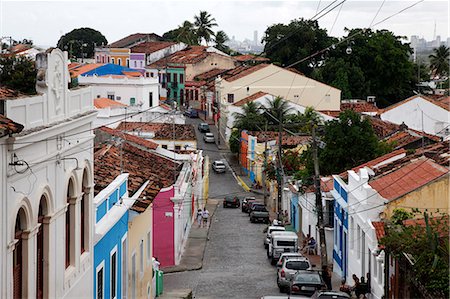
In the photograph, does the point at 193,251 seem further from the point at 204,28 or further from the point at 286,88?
the point at 204,28

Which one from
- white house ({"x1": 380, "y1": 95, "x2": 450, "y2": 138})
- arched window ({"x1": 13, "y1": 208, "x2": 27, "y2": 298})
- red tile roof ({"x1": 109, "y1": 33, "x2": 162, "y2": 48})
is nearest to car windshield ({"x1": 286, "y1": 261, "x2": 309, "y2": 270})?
arched window ({"x1": 13, "y1": 208, "x2": 27, "y2": 298})

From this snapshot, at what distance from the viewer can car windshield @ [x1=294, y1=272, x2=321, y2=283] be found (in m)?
27.0

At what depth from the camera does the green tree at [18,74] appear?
88.3ft

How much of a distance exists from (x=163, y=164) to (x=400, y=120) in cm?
2779

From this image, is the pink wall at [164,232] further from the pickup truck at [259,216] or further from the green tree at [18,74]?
the pickup truck at [259,216]

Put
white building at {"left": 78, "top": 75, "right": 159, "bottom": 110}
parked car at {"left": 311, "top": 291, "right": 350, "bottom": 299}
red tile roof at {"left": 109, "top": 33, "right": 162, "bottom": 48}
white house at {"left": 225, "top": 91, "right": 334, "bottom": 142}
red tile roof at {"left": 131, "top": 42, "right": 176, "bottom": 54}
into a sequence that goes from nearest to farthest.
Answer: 1. parked car at {"left": 311, "top": 291, "right": 350, "bottom": 299}
2. white building at {"left": 78, "top": 75, "right": 159, "bottom": 110}
3. white house at {"left": 225, "top": 91, "right": 334, "bottom": 142}
4. red tile roof at {"left": 131, "top": 42, "right": 176, "bottom": 54}
5. red tile roof at {"left": 109, "top": 33, "right": 162, "bottom": 48}

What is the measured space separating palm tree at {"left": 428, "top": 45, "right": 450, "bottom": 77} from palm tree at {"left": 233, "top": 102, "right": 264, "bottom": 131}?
4139 cm

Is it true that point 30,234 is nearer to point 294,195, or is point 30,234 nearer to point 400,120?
point 294,195

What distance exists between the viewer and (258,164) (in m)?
60.2

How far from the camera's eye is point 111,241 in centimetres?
1888

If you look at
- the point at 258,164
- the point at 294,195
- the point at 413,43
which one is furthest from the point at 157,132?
the point at 413,43

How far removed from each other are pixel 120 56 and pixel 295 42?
2342 cm

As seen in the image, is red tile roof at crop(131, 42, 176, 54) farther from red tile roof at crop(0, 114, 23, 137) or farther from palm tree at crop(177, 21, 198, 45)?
red tile roof at crop(0, 114, 23, 137)

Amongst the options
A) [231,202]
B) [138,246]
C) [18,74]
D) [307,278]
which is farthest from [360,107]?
[138,246]
